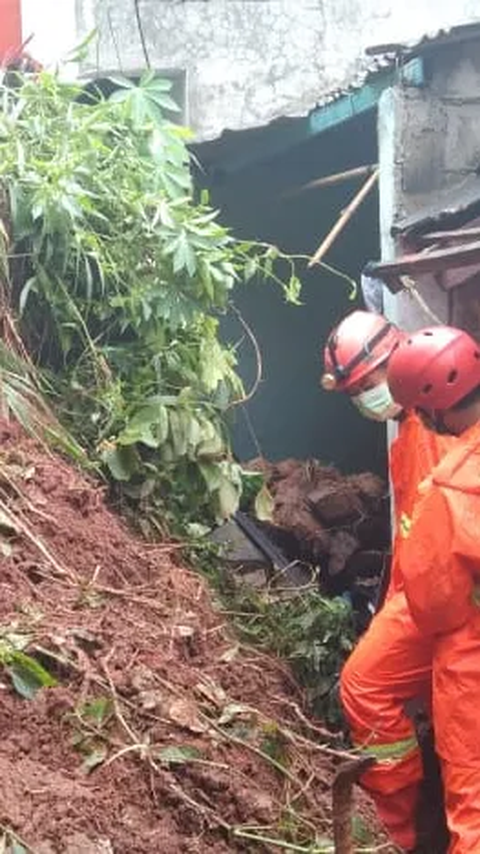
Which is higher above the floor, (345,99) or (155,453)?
(345,99)

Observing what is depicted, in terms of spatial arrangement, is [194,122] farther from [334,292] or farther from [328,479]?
[328,479]

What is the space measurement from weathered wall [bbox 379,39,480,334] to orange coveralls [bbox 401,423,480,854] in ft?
8.37

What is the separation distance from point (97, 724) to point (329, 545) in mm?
3789

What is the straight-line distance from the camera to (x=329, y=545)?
24.0 ft

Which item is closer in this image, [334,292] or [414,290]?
[414,290]

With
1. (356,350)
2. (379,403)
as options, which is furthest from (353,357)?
(379,403)

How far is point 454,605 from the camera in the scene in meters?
4.21

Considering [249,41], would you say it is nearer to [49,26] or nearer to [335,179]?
[49,26]

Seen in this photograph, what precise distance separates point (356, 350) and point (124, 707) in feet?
7.37

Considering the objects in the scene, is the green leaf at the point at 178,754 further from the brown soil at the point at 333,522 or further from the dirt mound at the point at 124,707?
the brown soil at the point at 333,522

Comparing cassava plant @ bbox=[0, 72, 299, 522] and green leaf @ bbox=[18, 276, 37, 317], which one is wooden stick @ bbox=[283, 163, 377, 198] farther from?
green leaf @ bbox=[18, 276, 37, 317]

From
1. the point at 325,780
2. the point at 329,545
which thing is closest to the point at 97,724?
the point at 325,780

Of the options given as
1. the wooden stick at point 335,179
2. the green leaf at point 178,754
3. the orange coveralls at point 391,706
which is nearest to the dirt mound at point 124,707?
the green leaf at point 178,754

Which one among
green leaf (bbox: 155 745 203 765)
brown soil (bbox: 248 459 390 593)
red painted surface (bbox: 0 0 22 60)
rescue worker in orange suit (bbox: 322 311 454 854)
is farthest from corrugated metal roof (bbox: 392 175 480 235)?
red painted surface (bbox: 0 0 22 60)
